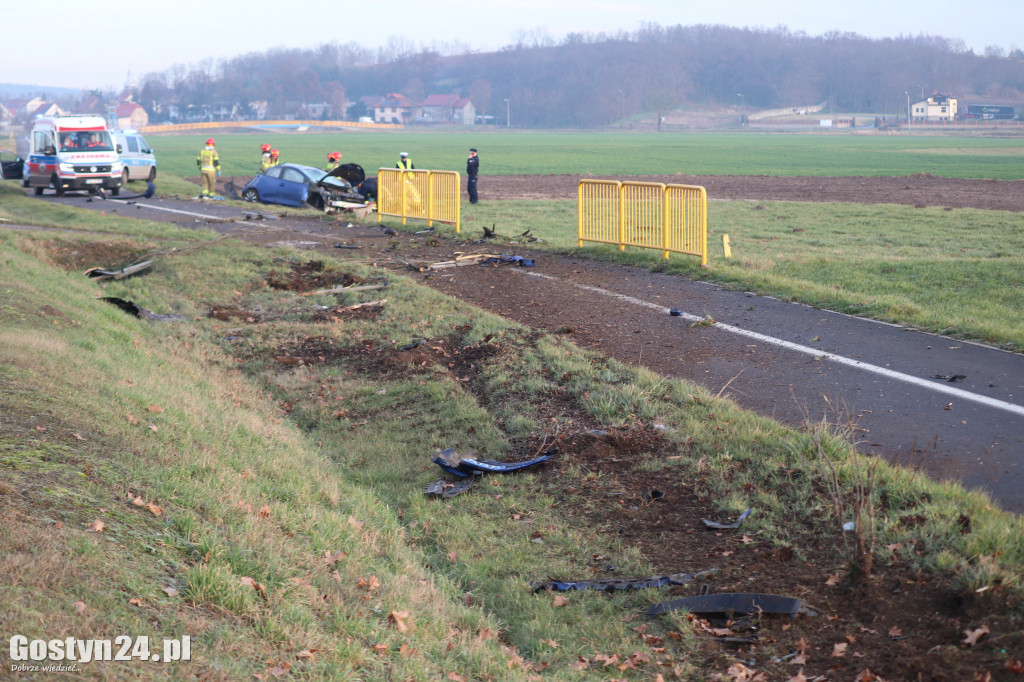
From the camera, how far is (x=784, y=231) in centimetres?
2292

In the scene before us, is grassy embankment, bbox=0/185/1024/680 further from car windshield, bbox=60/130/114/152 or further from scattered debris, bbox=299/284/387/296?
car windshield, bbox=60/130/114/152

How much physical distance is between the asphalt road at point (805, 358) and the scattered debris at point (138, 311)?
410 centimetres

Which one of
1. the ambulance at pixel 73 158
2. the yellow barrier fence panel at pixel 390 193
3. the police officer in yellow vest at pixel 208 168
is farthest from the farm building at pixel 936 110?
the yellow barrier fence panel at pixel 390 193

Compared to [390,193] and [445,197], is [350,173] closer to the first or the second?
[390,193]

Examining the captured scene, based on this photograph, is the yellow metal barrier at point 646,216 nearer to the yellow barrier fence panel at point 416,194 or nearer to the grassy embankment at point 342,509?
the grassy embankment at point 342,509

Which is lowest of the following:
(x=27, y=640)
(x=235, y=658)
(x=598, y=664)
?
(x=598, y=664)

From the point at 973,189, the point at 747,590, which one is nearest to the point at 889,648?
the point at 747,590

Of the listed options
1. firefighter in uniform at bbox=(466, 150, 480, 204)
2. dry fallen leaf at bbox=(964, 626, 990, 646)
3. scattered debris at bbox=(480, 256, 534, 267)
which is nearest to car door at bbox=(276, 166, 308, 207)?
firefighter in uniform at bbox=(466, 150, 480, 204)

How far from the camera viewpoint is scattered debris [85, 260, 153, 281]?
1462 centimetres

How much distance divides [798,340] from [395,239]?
1156cm

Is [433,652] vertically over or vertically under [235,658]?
under

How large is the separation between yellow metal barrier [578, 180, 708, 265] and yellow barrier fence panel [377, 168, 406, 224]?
20.8 ft

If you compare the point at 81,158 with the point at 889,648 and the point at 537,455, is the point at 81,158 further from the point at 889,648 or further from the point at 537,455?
the point at 889,648

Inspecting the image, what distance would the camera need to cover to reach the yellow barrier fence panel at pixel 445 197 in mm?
19688
